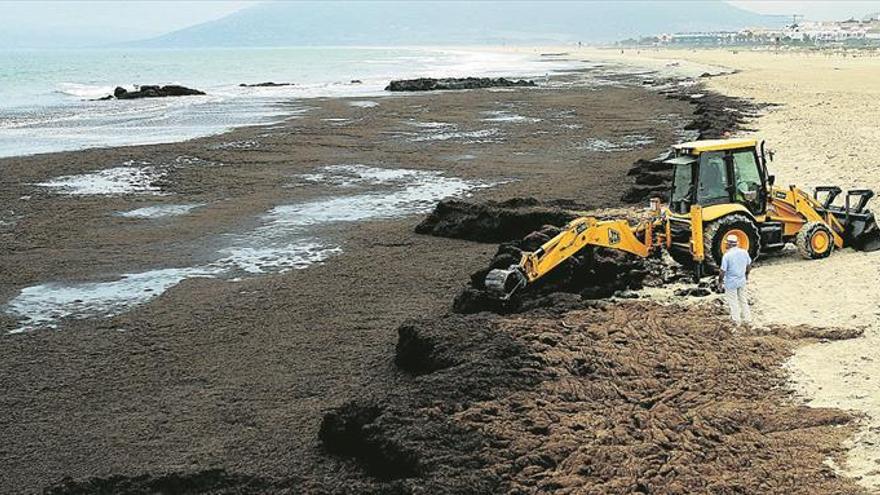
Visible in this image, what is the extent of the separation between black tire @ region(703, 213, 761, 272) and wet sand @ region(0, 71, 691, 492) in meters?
3.68

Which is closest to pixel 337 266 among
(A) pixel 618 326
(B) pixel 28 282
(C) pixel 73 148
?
(B) pixel 28 282

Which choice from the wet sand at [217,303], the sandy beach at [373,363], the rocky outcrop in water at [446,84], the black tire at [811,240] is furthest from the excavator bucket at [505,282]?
the rocky outcrop in water at [446,84]

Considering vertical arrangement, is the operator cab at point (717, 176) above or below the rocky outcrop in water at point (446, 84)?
below

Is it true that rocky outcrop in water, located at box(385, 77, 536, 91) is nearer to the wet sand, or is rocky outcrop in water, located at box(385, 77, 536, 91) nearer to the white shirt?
the wet sand

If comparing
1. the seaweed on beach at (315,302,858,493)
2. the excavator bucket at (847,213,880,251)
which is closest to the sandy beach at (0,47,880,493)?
the seaweed on beach at (315,302,858,493)

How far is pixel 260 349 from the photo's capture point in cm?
1085

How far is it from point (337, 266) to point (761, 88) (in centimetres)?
3898

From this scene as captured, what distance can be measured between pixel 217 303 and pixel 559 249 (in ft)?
16.5

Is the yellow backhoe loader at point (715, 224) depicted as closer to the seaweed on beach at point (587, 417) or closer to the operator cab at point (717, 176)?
the operator cab at point (717, 176)

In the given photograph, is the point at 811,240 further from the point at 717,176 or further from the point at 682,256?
the point at 682,256

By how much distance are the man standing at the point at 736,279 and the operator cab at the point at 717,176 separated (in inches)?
95.9

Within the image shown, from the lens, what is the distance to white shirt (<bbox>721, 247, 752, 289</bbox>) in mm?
9867

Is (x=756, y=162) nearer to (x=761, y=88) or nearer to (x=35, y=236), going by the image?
(x=35, y=236)

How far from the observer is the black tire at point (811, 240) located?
12.8 m
